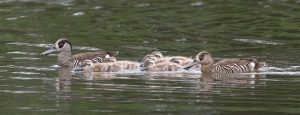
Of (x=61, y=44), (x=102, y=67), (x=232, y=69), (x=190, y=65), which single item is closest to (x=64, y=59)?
(x=61, y=44)

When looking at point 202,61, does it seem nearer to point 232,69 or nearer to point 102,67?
point 232,69

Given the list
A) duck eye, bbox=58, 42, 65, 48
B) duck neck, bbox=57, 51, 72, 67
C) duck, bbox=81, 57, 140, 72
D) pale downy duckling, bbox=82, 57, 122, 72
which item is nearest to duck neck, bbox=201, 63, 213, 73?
duck, bbox=81, 57, 140, 72

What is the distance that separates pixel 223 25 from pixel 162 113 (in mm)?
16651

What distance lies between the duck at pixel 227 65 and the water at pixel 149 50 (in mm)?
300

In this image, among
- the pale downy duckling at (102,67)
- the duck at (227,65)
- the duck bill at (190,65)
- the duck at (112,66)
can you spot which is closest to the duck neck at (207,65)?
the duck at (227,65)

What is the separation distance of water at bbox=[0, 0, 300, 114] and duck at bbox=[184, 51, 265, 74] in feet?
0.98

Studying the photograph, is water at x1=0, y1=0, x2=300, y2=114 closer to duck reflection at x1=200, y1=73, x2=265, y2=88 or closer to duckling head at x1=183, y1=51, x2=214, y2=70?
duck reflection at x1=200, y1=73, x2=265, y2=88

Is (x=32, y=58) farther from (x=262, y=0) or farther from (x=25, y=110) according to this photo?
(x=262, y=0)

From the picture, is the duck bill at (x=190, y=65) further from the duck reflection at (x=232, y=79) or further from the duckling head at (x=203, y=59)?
the duck reflection at (x=232, y=79)

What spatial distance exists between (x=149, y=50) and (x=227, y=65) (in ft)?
15.4

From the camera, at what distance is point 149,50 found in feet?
77.4

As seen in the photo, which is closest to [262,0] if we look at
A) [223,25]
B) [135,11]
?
[135,11]

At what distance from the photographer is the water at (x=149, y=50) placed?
45.1 feet

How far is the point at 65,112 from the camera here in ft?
41.8
